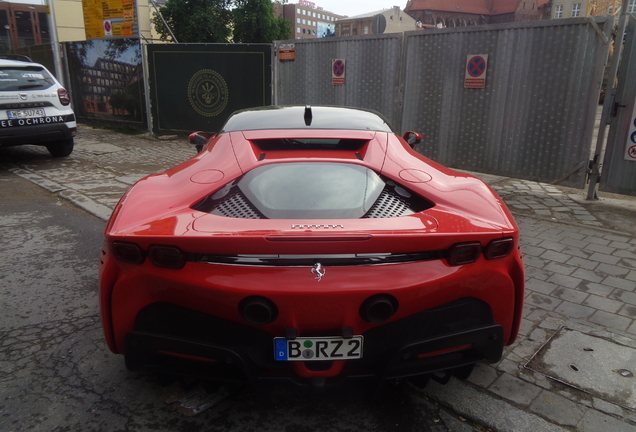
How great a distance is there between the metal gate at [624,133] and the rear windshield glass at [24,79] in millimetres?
8657

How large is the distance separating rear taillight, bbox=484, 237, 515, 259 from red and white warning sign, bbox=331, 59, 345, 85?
7.57m

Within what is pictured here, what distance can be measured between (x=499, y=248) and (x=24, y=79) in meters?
8.47

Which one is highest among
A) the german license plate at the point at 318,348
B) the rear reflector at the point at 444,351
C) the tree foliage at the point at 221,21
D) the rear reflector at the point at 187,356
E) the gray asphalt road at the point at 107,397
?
the tree foliage at the point at 221,21

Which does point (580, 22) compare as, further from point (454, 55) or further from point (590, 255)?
point (590, 255)

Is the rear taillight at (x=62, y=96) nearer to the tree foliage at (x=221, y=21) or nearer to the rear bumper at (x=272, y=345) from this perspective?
the rear bumper at (x=272, y=345)

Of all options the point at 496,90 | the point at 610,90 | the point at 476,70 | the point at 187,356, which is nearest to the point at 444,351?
the point at 187,356

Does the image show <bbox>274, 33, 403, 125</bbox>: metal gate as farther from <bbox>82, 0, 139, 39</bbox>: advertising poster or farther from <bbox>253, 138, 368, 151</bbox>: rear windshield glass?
<bbox>253, 138, 368, 151</bbox>: rear windshield glass

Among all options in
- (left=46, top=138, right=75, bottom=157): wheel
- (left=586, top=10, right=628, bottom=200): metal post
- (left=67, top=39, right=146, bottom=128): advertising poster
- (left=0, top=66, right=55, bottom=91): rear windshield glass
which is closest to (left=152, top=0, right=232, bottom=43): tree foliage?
(left=67, top=39, right=146, bottom=128): advertising poster

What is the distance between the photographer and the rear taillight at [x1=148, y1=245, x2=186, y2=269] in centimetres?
197

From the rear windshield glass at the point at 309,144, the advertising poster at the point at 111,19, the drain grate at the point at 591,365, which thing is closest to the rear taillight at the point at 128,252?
the rear windshield glass at the point at 309,144

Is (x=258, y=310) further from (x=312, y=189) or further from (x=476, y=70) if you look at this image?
(x=476, y=70)

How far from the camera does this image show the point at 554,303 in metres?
3.56

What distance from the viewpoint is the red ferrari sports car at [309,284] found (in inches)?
76.4

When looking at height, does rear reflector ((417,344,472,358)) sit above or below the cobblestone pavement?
above
